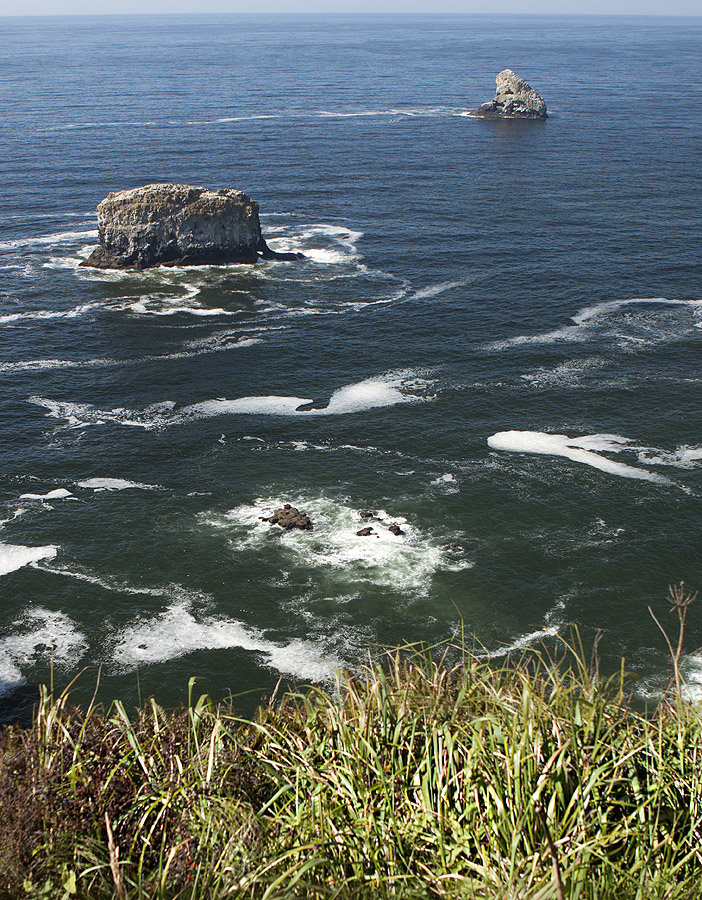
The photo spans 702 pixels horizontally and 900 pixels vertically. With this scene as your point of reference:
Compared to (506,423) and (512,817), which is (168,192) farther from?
(512,817)

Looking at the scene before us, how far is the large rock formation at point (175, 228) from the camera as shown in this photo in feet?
416

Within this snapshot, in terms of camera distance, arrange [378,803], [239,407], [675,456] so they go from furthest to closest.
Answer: [239,407], [675,456], [378,803]

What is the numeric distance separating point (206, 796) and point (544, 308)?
101394mm

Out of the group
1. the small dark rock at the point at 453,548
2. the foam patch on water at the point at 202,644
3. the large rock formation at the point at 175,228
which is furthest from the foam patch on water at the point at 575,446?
the large rock formation at the point at 175,228

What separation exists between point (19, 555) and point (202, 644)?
62.7 ft

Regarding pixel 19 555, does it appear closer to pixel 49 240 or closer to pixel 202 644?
pixel 202 644

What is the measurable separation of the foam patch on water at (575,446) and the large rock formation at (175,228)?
213 feet

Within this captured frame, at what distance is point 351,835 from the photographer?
20469mm

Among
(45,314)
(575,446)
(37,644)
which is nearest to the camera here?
(37,644)

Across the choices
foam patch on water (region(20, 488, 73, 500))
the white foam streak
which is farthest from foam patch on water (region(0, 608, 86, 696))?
the white foam streak

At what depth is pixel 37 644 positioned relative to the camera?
5897 cm

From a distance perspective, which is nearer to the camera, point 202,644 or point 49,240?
point 202,644

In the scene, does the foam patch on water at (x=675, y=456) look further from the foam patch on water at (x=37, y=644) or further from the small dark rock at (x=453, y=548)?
the foam patch on water at (x=37, y=644)

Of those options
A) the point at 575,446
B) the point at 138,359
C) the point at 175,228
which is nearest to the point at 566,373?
the point at 575,446
